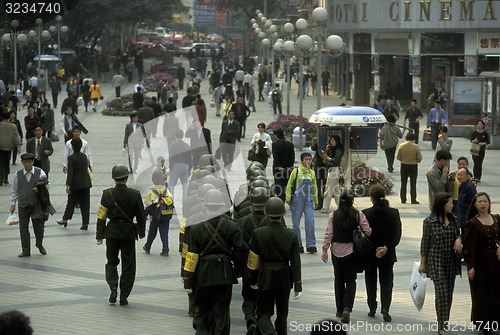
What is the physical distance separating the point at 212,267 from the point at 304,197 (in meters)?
6.45

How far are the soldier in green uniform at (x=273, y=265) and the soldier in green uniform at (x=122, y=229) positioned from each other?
2.50 m

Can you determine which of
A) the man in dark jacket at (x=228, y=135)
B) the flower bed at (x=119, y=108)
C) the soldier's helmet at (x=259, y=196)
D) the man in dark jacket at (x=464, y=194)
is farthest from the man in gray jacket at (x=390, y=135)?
the flower bed at (x=119, y=108)

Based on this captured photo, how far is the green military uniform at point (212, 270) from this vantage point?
11.7m

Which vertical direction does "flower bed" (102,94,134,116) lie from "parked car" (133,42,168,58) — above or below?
below

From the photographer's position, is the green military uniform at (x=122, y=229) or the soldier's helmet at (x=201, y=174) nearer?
the green military uniform at (x=122, y=229)

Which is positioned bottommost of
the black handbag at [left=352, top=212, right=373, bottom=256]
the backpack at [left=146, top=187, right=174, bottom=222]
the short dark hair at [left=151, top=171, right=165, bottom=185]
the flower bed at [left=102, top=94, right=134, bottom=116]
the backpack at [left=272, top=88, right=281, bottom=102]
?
the flower bed at [left=102, top=94, right=134, bottom=116]

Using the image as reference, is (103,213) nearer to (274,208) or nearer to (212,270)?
(212,270)

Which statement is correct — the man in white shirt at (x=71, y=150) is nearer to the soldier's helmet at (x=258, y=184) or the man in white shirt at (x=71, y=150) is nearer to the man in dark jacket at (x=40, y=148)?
the man in dark jacket at (x=40, y=148)

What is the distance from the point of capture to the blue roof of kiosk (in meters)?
23.1

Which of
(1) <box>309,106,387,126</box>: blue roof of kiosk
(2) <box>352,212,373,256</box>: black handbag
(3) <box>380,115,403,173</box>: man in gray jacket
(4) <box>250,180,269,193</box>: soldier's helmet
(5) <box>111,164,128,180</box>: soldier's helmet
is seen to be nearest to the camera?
(2) <box>352,212,373,256</box>: black handbag

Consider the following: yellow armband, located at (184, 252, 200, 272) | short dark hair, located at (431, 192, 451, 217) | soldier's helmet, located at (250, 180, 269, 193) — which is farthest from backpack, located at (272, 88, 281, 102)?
yellow armband, located at (184, 252, 200, 272)

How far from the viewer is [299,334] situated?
1259 cm

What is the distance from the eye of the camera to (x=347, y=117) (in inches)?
913

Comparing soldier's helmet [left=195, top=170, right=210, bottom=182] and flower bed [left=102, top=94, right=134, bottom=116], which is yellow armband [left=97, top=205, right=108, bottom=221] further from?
flower bed [left=102, top=94, right=134, bottom=116]
